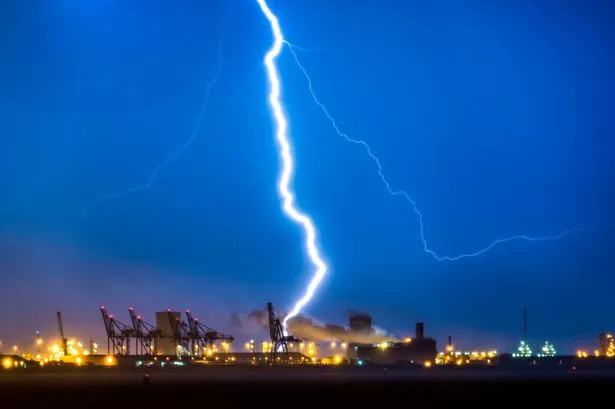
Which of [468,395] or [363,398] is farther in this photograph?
[468,395]

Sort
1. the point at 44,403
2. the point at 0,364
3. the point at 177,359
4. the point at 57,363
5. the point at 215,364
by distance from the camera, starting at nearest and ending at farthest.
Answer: the point at 44,403, the point at 0,364, the point at 57,363, the point at 215,364, the point at 177,359

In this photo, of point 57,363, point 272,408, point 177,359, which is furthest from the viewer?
point 177,359

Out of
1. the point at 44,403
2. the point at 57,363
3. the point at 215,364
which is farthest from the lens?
the point at 215,364

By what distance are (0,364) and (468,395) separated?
96.7 metres

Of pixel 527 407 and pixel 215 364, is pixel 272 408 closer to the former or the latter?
pixel 527 407

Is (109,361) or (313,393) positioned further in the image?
(109,361)

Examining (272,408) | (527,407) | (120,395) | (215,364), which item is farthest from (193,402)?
(215,364)

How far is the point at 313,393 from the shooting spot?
5628 centimetres

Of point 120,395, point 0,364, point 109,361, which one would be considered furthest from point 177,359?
point 120,395

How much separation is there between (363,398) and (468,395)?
23.7 ft

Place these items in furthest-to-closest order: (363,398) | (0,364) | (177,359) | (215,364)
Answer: (177,359) < (215,364) < (0,364) < (363,398)

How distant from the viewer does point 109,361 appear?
632 ft

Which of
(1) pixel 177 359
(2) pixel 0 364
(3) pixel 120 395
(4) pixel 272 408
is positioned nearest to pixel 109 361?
(1) pixel 177 359

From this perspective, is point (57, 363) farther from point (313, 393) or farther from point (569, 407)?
point (569, 407)
